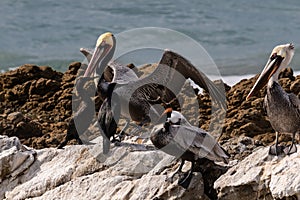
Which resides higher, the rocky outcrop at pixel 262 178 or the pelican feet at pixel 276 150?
the pelican feet at pixel 276 150

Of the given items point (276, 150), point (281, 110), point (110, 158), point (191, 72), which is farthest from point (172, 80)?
point (276, 150)

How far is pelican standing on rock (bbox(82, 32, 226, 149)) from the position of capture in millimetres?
7898

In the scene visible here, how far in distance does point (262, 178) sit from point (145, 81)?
2229 mm

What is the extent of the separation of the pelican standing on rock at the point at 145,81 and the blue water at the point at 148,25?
790 centimetres

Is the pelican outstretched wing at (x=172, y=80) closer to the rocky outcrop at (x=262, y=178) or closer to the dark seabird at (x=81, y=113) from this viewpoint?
the dark seabird at (x=81, y=113)

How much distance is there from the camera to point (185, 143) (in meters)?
6.53

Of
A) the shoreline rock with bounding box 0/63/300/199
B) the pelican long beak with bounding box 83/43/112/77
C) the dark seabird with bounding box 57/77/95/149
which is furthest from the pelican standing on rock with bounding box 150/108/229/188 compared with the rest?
the pelican long beak with bounding box 83/43/112/77

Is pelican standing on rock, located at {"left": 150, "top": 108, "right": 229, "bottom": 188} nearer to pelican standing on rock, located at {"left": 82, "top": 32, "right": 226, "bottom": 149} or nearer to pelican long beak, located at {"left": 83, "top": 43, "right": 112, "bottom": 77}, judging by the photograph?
pelican standing on rock, located at {"left": 82, "top": 32, "right": 226, "bottom": 149}

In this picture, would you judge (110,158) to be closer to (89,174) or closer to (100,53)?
(89,174)

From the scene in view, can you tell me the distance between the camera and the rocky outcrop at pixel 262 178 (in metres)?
6.02

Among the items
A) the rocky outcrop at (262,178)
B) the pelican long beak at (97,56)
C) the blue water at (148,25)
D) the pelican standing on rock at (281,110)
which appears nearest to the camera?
the rocky outcrop at (262,178)

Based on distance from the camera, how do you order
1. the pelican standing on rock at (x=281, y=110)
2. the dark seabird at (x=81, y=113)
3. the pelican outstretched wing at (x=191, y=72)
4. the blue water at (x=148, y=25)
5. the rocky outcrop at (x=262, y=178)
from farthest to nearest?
the blue water at (x=148, y=25)
the dark seabird at (x=81, y=113)
the pelican outstretched wing at (x=191, y=72)
the pelican standing on rock at (x=281, y=110)
the rocky outcrop at (x=262, y=178)

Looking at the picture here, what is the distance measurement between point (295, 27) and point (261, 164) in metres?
15.2

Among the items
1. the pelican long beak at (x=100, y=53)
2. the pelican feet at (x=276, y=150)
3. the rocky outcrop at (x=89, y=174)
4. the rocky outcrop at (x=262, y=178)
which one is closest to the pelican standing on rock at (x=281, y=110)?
the pelican feet at (x=276, y=150)
